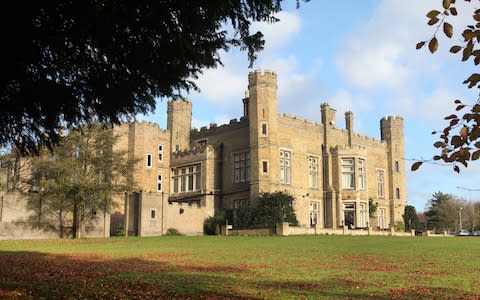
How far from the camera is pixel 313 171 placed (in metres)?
47.8

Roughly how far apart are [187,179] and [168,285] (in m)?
36.5

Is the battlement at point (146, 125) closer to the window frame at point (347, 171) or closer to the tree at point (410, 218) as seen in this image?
the window frame at point (347, 171)

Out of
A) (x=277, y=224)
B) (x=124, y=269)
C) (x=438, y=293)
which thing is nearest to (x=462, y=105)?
(x=438, y=293)

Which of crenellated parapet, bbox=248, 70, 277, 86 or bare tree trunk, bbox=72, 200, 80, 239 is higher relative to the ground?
crenellated parapet, bbox=248, 70, 277, 86

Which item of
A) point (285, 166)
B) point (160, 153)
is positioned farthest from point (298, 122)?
point (160, 153)

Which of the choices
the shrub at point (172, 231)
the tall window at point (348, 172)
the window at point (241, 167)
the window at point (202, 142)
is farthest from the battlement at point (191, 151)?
the tall window at point (348, 172)

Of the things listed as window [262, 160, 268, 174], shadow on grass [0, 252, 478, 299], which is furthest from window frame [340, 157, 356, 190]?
shadow on grass [0, 252, 478, 299]

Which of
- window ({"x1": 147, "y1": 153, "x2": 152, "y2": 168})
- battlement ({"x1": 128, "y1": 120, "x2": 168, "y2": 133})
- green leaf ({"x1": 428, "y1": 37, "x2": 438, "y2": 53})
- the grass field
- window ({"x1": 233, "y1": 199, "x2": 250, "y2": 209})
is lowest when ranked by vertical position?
the grass field

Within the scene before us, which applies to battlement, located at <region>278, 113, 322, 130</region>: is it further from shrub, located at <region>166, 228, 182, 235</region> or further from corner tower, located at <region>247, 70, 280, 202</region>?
shrub, located at <region>166, 228, 182, 235</region>

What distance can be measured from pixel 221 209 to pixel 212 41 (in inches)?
1454

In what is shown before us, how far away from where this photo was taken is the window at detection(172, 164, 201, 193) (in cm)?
4647

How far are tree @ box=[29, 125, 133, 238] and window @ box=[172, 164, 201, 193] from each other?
32.2 feet

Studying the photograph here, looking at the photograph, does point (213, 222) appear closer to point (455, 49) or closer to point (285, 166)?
point (285, 166)

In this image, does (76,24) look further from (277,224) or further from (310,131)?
(310,131)
